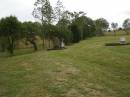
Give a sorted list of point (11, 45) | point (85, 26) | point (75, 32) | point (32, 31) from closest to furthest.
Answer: point (11, 45) → point (32, 31) → point (75, 32) → point (85, 26)

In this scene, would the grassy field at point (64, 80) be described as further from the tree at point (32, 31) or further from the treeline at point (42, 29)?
the tree at point (32, 31)

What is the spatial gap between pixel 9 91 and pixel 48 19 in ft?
91.5

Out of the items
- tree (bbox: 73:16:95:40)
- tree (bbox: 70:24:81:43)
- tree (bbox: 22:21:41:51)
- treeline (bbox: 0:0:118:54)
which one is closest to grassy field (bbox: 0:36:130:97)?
treeline (bbox: 0:0:118:54)

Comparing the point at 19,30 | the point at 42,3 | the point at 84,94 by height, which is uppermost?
the point at 42,3

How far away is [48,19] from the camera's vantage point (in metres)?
38.0

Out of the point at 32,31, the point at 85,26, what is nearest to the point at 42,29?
the point at 32,31

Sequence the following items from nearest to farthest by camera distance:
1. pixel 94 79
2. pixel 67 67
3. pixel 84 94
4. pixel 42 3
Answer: pixel 84 94
pixel 94 79
pixel 67 67
pixel 42 3

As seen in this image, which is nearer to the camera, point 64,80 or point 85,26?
point 64,80

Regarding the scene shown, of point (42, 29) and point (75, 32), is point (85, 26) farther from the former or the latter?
point (42, 29)

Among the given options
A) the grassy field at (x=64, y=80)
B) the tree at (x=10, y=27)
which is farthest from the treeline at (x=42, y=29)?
the grassy field at (x=64, y=80)

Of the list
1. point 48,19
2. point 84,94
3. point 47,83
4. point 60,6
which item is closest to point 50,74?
point 47,83

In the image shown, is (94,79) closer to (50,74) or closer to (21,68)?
(50,74)

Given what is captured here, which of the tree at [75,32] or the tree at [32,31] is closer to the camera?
the tree at [32,31]

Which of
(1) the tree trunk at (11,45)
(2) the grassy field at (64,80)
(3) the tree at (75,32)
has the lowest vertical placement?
(2) the grassy field at (64,80)
